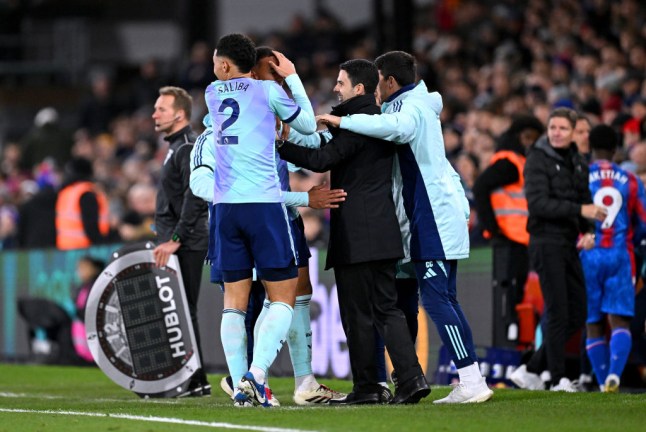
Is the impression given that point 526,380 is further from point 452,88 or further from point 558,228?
point 452,88

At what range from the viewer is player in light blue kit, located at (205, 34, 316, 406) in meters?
8.18

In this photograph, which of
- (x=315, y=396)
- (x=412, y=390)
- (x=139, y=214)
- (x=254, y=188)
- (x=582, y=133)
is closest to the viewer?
(x=254, y=188)

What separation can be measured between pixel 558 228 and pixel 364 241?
2.68m

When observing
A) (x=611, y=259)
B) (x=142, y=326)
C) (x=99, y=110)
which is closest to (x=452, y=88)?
(x=611, y=259)

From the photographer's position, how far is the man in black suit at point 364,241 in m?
8.33

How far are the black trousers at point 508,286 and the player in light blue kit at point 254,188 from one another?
362cm

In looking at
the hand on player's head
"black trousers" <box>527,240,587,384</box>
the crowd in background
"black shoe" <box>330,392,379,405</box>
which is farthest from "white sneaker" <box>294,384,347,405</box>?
the crowd in background

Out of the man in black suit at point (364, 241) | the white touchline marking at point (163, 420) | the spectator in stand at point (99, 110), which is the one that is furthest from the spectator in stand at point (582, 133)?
the spectator in stand at point (99, 110)

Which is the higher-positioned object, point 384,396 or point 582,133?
point 582,133

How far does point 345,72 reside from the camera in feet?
28.1

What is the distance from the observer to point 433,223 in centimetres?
851

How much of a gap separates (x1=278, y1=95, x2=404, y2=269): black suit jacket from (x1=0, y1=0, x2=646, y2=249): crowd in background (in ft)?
11.7

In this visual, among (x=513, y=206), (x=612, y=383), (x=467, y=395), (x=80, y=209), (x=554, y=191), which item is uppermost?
(x=80, y=209)

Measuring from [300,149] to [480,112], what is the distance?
7.26 metres
